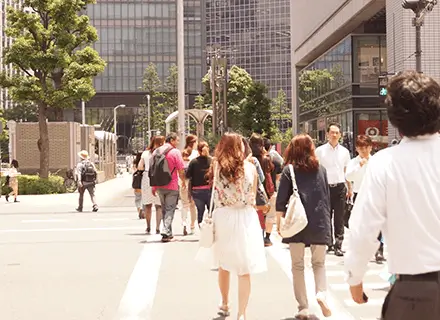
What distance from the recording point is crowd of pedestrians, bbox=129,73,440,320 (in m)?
3.35

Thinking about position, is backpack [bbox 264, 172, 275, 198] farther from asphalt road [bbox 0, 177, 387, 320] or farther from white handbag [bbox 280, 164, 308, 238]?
white handbag [bbox 280, 164, 308, 238]

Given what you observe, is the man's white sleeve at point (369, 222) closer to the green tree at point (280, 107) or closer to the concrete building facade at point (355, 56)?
the concrete building facade at point (355, 56)

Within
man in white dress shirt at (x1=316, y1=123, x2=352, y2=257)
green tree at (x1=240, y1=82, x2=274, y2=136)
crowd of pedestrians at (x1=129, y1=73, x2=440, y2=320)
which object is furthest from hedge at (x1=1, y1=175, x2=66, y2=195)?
green tree at (x1=240, y1=82, x2=274, y2=136)

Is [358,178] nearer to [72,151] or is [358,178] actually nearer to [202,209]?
[202,209]

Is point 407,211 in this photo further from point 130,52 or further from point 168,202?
point 130,52

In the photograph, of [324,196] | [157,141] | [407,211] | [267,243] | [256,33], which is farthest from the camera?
[256,33]

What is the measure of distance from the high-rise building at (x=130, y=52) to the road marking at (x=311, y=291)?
11221 cm

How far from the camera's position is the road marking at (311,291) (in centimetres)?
778

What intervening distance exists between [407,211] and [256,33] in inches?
5880

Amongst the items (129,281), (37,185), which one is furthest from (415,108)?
(37,185)

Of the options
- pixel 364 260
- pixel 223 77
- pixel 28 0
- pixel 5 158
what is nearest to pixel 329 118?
pixel 223 77

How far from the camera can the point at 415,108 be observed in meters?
3.42

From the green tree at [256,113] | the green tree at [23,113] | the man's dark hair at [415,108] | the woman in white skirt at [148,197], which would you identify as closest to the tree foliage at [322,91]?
the green tree at [256,113]

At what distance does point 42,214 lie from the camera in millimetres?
22375
